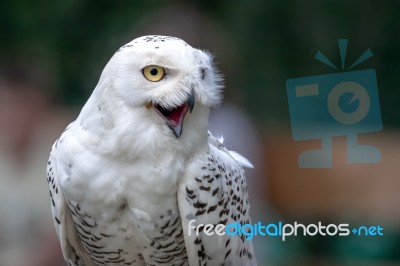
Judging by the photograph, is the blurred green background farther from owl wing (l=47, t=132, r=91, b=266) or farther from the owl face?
the owl face

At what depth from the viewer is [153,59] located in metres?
1.61

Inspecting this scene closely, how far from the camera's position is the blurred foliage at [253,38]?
3.88m

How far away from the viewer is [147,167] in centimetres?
171

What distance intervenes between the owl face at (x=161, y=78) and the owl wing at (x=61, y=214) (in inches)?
11.8

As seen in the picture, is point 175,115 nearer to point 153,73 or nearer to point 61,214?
A: point 153,73

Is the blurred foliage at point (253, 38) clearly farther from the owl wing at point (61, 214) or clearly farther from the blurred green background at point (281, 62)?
the owl wing at point (61, 214)

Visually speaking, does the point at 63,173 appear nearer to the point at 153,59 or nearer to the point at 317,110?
the point at 153,59

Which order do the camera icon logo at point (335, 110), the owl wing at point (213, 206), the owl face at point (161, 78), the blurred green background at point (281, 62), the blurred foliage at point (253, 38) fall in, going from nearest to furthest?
the owl face at point (161, 78) → the owl wing at point (213, 206) → the camera icon logo at point (335, 110) → the blurred green background at point (281, 62) → the blurred foliage at point (253, 38)

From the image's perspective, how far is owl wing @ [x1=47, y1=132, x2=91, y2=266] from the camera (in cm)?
181

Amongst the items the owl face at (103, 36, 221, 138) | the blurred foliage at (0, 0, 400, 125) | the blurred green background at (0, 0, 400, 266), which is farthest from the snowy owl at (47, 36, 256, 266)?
the blurred foliage at (0, 0, 400, 125)

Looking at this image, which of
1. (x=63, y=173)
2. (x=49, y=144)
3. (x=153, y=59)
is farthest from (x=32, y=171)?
(x=153, y=59)

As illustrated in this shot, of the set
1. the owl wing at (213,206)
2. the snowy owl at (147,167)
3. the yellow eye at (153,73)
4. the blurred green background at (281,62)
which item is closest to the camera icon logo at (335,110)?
the blurred green background at (281,62)

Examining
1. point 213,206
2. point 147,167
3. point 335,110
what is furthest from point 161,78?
point 335,110

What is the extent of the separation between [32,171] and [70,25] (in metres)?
1.66
